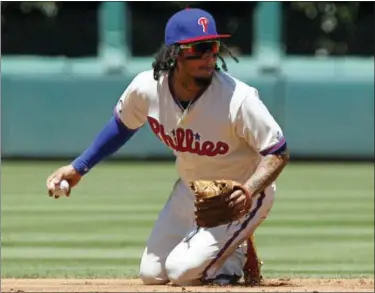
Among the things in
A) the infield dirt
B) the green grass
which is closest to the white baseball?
the infield dirt

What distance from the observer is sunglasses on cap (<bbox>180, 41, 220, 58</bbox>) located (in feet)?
19.8

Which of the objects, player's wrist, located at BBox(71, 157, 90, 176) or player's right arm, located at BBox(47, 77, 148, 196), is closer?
player's right arm, located at BBox(47, 77, 148, 196)

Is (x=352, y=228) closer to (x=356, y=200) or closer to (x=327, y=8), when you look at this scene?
(x=356, y=200)

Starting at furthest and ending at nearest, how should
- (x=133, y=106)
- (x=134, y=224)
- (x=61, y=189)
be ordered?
(x=134, y=224) < (x=133, y=106) < (x=61, y=189)

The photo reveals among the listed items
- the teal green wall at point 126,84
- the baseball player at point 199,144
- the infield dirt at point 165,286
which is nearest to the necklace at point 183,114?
the baseball player at point 199,144

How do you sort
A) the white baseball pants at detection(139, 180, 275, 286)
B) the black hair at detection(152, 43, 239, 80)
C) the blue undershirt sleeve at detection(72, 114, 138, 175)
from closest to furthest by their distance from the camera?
the black hair at detection(152, 43, 239, 80) < the white baseball pants at detection(139, 180, 275, 286) < the blue undershirt sleeve at detection(72, 114, 138, 175)

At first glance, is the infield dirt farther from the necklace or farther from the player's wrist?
the necklace

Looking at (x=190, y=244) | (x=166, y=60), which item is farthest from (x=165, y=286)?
(x=166, y=60)

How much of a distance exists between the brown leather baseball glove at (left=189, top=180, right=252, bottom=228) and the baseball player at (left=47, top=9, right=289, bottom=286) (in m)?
0.02

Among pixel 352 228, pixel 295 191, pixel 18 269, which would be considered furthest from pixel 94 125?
pixel 18 269

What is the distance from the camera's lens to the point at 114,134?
666cm

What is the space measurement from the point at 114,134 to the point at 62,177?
417 millimetres

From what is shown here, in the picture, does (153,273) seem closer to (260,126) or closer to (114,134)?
(114,134)

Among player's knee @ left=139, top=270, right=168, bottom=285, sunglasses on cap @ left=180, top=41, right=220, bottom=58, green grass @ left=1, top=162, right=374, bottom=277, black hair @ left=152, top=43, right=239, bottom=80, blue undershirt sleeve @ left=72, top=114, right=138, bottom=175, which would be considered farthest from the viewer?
green grass @ left=1, top=162, right=374, bottom=277
